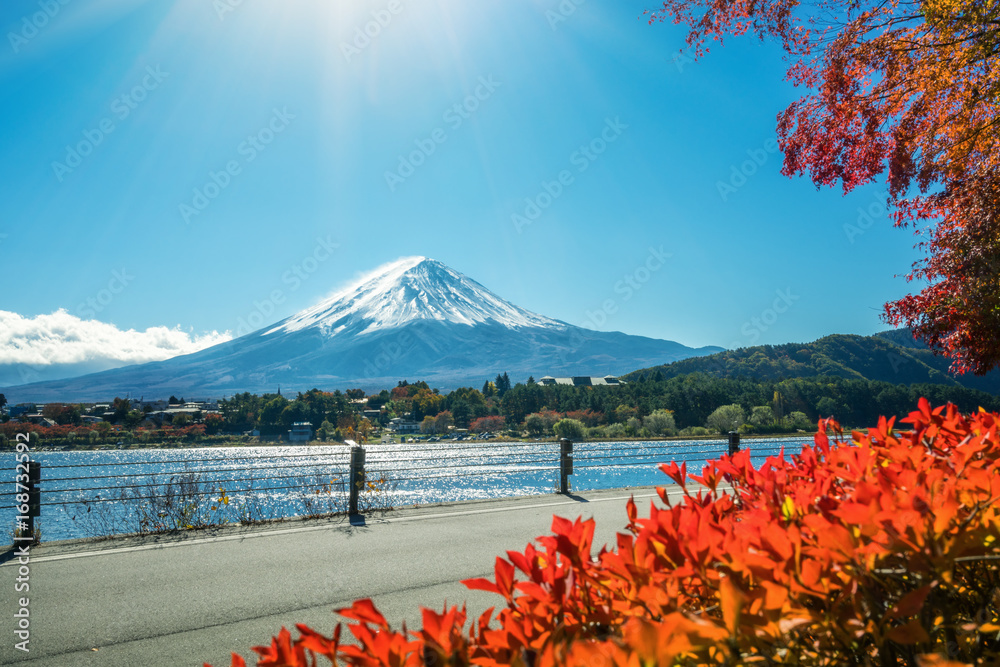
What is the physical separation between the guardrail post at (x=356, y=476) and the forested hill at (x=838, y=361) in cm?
7338

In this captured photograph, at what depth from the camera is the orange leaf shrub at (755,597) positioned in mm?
725

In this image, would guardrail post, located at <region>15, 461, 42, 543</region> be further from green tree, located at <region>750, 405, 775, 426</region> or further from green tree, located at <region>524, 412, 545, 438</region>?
green tree, located at <region>524, 412, 545, 438</region>

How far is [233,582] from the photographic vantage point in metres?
4.49

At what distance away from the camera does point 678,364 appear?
101m

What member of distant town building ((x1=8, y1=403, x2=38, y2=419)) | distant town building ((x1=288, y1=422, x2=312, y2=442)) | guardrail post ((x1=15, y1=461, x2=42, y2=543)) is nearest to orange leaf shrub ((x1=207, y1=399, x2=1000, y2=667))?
guardrail post ((x1=15, y1=461, x2=42, y2=543))

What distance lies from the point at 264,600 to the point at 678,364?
102 m

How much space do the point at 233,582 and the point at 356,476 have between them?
9.52 ft

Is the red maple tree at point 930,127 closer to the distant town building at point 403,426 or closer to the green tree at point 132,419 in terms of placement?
the green tree at point 132,419

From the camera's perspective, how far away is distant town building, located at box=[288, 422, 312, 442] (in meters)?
64.2

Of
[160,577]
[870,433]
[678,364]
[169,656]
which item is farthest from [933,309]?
[678,364]

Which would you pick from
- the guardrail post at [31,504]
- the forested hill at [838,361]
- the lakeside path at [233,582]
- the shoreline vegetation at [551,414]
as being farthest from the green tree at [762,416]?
the guardrail post at [31,504]

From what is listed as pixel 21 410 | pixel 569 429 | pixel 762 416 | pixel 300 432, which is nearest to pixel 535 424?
pixel 569 429

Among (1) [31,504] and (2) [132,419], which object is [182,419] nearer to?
(2) [132,419]

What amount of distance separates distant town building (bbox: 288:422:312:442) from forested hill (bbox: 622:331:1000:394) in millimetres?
47875
